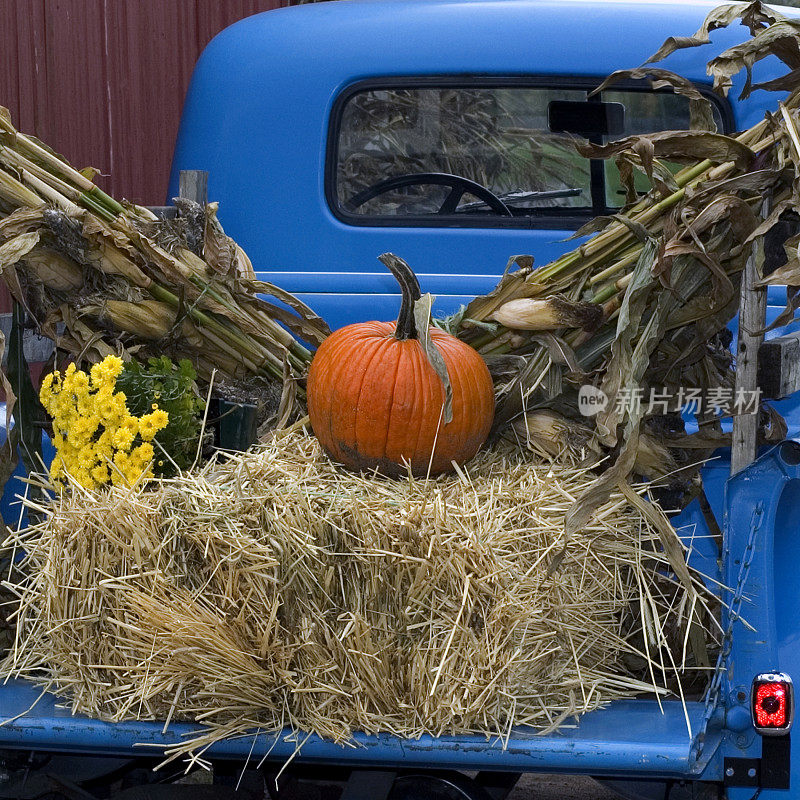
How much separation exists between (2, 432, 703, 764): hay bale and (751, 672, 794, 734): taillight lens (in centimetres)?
25

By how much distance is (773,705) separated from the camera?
1953 millimetres

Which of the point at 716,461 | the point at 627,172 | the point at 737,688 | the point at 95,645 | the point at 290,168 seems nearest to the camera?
the point at 737,688

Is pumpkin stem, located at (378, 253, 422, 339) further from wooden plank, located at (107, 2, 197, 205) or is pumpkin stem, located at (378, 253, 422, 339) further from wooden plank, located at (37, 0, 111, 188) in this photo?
wooden plank, located at (107, 2, 197, 205)

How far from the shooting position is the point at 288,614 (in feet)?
6.89

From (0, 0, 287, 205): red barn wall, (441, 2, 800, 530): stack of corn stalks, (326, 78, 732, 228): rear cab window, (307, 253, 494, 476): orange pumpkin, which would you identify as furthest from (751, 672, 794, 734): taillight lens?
(0, 0, 287, 205): red barn wall

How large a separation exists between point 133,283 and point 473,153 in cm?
105

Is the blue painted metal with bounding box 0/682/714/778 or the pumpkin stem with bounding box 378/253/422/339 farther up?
the pumpkin stem with bounding box 378/253/422/339

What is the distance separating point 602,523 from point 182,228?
135cm

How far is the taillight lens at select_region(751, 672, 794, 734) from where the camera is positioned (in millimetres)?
1947

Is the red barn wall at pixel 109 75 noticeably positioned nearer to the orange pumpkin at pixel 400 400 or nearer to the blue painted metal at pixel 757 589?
the orange pumpkin at pixel 400 400

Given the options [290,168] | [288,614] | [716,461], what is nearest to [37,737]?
[288,614]

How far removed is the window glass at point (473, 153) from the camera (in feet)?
Answer: 10.2

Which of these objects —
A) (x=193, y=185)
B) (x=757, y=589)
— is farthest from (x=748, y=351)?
(x=193, y=185)

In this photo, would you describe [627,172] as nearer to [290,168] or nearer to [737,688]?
[290,168]
